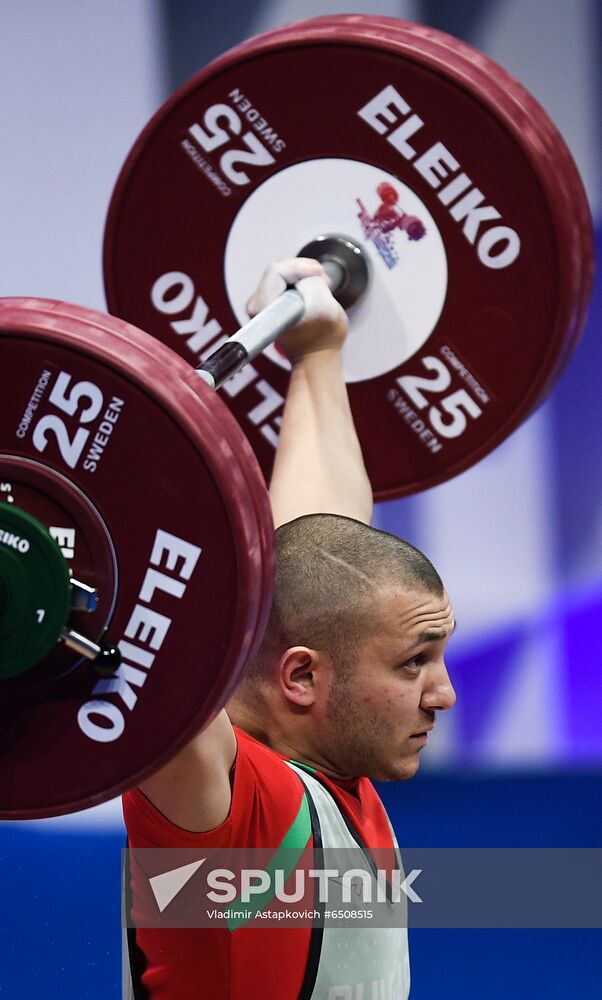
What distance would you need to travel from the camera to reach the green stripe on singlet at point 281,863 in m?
1.67

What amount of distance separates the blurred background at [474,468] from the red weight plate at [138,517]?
2168 mm

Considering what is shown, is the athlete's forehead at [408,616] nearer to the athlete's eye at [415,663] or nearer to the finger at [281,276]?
A: the athlete's eye at [415,663]

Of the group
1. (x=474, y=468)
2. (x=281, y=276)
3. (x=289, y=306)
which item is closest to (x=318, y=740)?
(x=289, y=306)

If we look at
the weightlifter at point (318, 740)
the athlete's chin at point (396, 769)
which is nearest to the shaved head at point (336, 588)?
the weightlifter at point (318, 740)

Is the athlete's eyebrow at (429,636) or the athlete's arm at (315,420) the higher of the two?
the athlete's arm at (315,420)

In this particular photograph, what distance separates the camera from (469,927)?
10.7 ft

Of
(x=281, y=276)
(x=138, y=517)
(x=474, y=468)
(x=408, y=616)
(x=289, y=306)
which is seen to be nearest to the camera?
(x=138, y=517)

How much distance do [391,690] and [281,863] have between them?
0.27 meters

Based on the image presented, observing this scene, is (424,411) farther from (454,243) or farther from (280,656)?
(280,656)

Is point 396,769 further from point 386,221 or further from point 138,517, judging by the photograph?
point 386,221

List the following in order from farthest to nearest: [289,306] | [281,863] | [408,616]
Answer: [289,306] → [408,616] → [281,863]

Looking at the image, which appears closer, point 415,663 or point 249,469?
point 249,469

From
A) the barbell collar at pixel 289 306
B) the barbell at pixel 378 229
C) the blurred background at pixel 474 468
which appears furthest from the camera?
the blurred background at pixel 474 468

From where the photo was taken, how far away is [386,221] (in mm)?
2256
